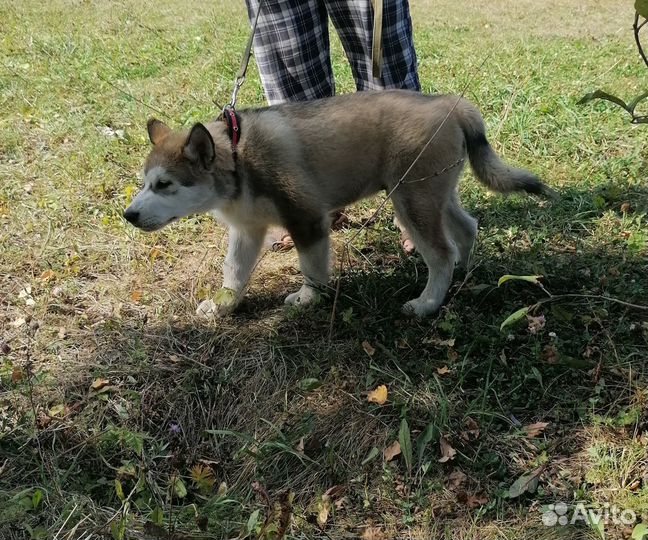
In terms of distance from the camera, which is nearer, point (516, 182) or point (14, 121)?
point (516, 182)

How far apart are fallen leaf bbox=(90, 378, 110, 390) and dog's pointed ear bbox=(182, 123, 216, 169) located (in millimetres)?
1124

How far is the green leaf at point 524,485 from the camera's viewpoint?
223 cm

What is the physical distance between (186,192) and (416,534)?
188cm

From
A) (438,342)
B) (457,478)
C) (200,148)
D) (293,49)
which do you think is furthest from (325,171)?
(457,478)

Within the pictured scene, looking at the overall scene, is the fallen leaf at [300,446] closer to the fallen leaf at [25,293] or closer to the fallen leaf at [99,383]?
the fallen leaf at [99,383]

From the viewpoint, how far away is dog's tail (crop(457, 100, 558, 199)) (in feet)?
10.2

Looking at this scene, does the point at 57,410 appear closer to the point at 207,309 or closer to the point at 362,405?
the point at 207,309

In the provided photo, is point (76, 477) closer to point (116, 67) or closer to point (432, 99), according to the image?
point (432, 99)

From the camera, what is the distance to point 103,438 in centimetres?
259

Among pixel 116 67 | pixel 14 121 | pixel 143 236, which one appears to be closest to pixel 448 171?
pixel 143 236

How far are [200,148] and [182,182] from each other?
0.64 feet

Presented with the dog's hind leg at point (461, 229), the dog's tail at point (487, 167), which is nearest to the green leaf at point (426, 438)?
the dog's hind leg at point (461, 229)

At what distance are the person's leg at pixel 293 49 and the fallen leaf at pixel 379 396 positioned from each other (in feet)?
6.76

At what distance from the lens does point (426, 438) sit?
2.39 meters
